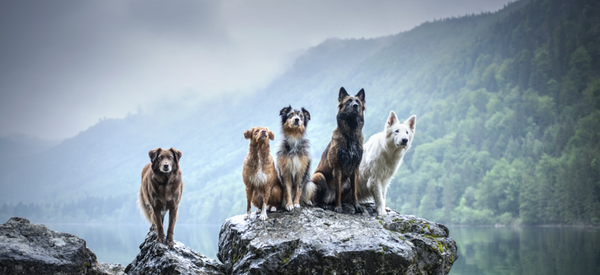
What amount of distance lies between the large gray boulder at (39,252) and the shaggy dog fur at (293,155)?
12.0ft

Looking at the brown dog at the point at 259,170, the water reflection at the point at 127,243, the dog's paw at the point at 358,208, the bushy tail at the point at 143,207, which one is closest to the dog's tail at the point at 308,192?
the brown dog at the point at 259,170

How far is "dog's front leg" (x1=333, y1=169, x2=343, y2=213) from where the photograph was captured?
7.83 metres

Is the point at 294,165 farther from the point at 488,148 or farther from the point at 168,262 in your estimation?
the point at 488,148

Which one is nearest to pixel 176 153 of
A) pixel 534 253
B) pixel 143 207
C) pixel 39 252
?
pixel 143 207

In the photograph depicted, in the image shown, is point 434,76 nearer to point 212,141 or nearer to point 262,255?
point 212,141

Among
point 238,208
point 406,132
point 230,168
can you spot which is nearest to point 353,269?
point 406,132

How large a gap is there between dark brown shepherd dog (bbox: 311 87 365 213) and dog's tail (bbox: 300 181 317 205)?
7.7 inches

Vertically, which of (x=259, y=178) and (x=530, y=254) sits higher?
(x=259, y=178)

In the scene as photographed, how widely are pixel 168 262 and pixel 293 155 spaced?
2848mm

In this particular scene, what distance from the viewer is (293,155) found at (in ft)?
24.6

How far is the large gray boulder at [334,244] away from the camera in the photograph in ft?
21.4

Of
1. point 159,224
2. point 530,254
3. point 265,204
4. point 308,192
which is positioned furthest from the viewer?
point 530,254

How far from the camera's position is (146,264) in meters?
7.15

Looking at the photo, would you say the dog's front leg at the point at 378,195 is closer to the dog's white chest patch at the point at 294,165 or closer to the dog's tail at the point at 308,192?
the dog's tail at the point at 308,192
